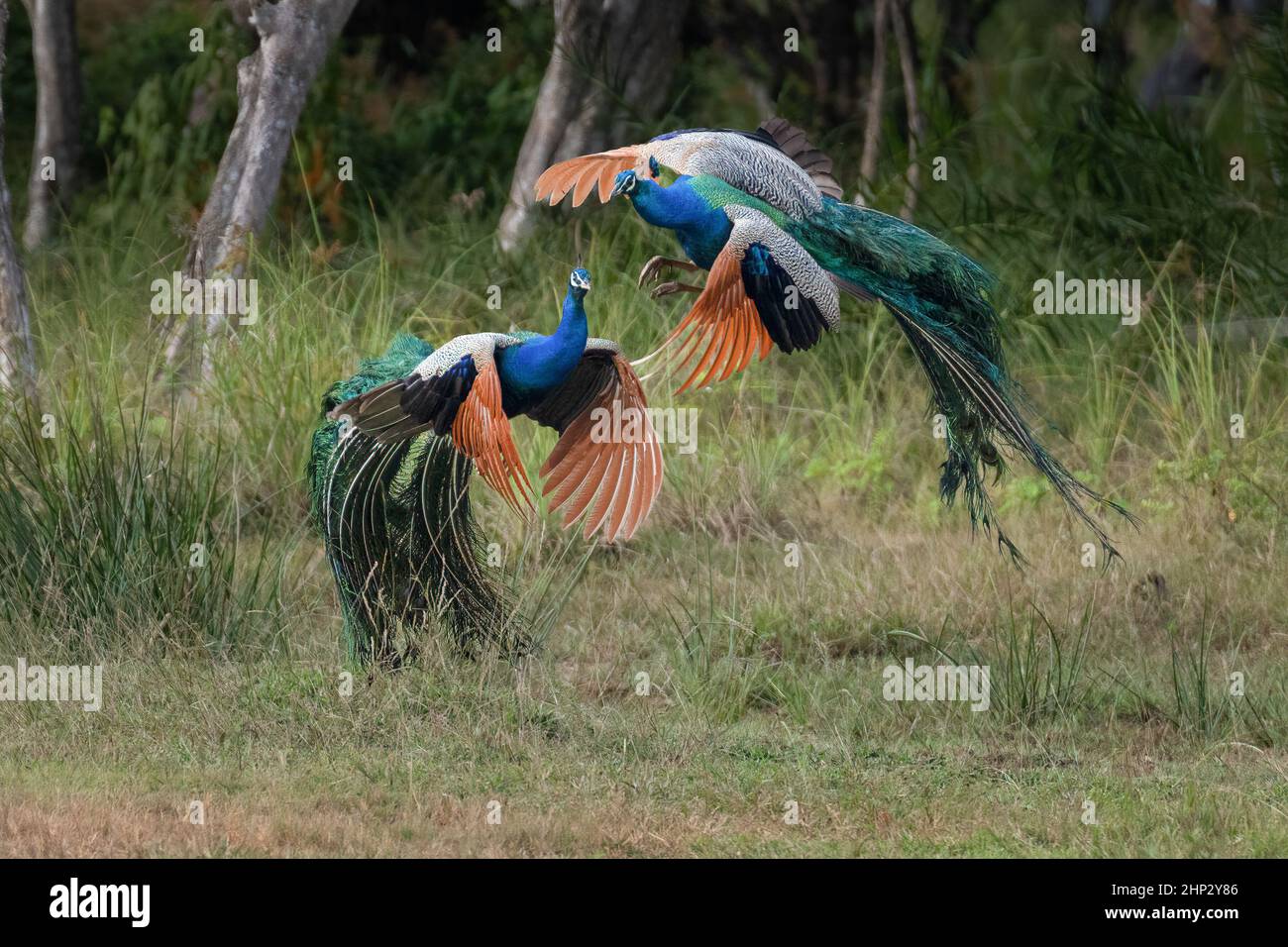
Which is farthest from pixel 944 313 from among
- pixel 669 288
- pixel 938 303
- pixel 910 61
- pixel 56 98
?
pixel 56 98

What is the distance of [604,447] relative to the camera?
647 cm

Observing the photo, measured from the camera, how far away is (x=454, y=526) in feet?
21.8

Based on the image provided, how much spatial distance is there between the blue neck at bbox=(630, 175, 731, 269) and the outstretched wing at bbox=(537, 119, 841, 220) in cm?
10

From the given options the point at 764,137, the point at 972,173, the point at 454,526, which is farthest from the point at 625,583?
the point at 972,173

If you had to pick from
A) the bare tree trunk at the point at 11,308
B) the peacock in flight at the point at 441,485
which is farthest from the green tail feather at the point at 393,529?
the bare tree trunk at the point at 11,308

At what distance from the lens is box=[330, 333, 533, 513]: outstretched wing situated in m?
5.88

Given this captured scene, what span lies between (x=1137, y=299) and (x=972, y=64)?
312cm

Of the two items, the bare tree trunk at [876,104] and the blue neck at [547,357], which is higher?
the bare tree trunk at [876,104]

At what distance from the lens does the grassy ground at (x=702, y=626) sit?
225 inches

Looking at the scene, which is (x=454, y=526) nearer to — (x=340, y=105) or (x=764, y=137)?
(x=764, y=137)

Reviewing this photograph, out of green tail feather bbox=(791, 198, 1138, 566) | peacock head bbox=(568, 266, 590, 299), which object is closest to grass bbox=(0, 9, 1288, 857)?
green tail feather bbox=(791, 198, 1138, 566)

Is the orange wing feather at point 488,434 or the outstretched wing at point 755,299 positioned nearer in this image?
the orange wing feather at point 488,434

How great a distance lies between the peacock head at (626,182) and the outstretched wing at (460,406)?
62 centimetres

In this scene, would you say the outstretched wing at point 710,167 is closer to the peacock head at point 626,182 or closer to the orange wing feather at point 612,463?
the peacock head at point 626,182
